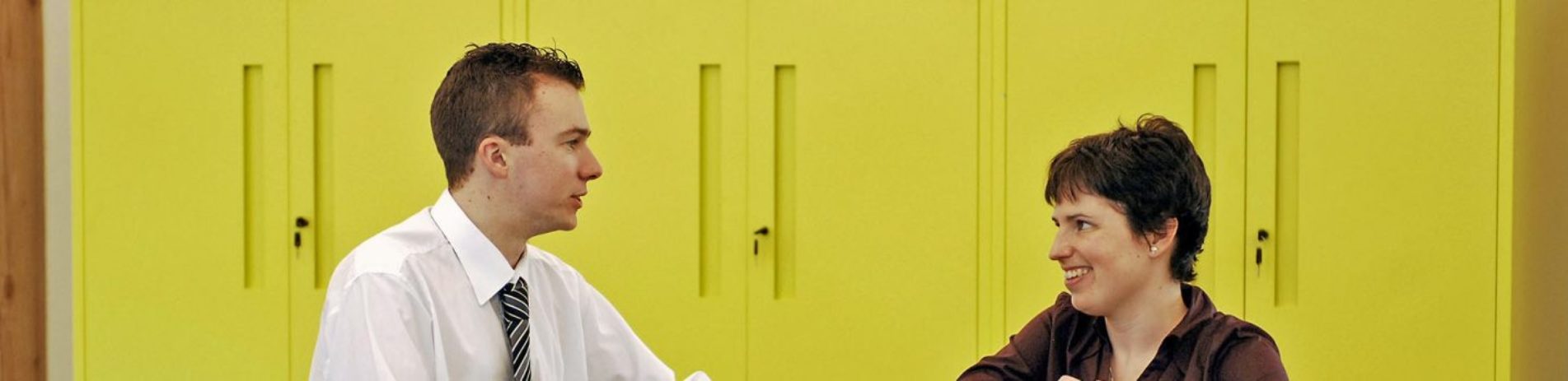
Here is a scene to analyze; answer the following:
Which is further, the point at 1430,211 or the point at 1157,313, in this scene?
the point at 1430,211

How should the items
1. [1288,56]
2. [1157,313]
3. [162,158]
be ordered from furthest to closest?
[162,158], [1288,56], [1157,313]

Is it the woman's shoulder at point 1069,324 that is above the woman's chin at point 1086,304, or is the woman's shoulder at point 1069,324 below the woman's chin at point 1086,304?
below

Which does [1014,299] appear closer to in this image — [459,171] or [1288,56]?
[1288,56]

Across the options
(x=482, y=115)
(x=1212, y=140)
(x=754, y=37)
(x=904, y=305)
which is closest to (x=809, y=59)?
(x=754, y=37)

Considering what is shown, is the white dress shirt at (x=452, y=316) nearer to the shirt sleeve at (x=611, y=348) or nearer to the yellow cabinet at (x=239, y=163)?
the shirt sleeve at (x=611, y=348)

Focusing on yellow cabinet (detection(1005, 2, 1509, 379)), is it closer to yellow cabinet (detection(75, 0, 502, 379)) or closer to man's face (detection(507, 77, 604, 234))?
yellow cabinet (detection(75, 0, 502, 379))

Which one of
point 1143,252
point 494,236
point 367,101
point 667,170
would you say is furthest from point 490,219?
point 367,101

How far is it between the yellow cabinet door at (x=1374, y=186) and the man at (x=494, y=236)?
5.78 feet

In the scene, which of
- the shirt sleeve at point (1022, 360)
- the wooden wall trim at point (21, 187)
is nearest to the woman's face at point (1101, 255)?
the shirt sleeve at point (1022, 360)

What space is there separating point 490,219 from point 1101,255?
2.33 ft

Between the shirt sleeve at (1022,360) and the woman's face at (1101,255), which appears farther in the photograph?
the shirt sleeve at (1022,360)

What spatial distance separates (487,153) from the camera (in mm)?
2012

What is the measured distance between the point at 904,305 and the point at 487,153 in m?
1.63

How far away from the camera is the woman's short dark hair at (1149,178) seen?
1815 millimetres
